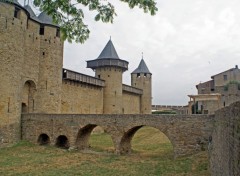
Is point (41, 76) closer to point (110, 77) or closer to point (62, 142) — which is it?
point (62, 142)

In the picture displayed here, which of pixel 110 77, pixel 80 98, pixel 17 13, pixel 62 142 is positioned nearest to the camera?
pixel 17 13

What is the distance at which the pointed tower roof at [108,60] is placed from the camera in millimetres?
28845

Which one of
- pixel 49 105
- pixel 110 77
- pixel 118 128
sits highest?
pixel 110 77

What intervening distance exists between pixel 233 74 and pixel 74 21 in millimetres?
33653

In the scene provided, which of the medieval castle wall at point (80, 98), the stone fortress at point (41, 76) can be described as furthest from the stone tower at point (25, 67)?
the medieval castle wall at point (80, 98)

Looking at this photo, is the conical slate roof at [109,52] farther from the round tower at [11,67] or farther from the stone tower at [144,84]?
the round tower at [11,67]

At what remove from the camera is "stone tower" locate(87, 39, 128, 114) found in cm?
2886

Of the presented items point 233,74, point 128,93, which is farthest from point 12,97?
Answer: point 233,74

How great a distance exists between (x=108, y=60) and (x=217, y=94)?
1114cm

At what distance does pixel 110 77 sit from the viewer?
1137 inches

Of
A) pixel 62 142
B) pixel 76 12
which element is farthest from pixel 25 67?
pixel 76 12

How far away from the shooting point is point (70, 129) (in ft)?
55.8

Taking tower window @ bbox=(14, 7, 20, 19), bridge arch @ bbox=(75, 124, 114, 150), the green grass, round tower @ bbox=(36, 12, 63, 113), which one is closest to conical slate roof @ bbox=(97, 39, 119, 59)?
round tower @ bbox=(36, 12, 63, 113)

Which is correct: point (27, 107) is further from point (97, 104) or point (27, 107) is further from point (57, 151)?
point (97, 104)
